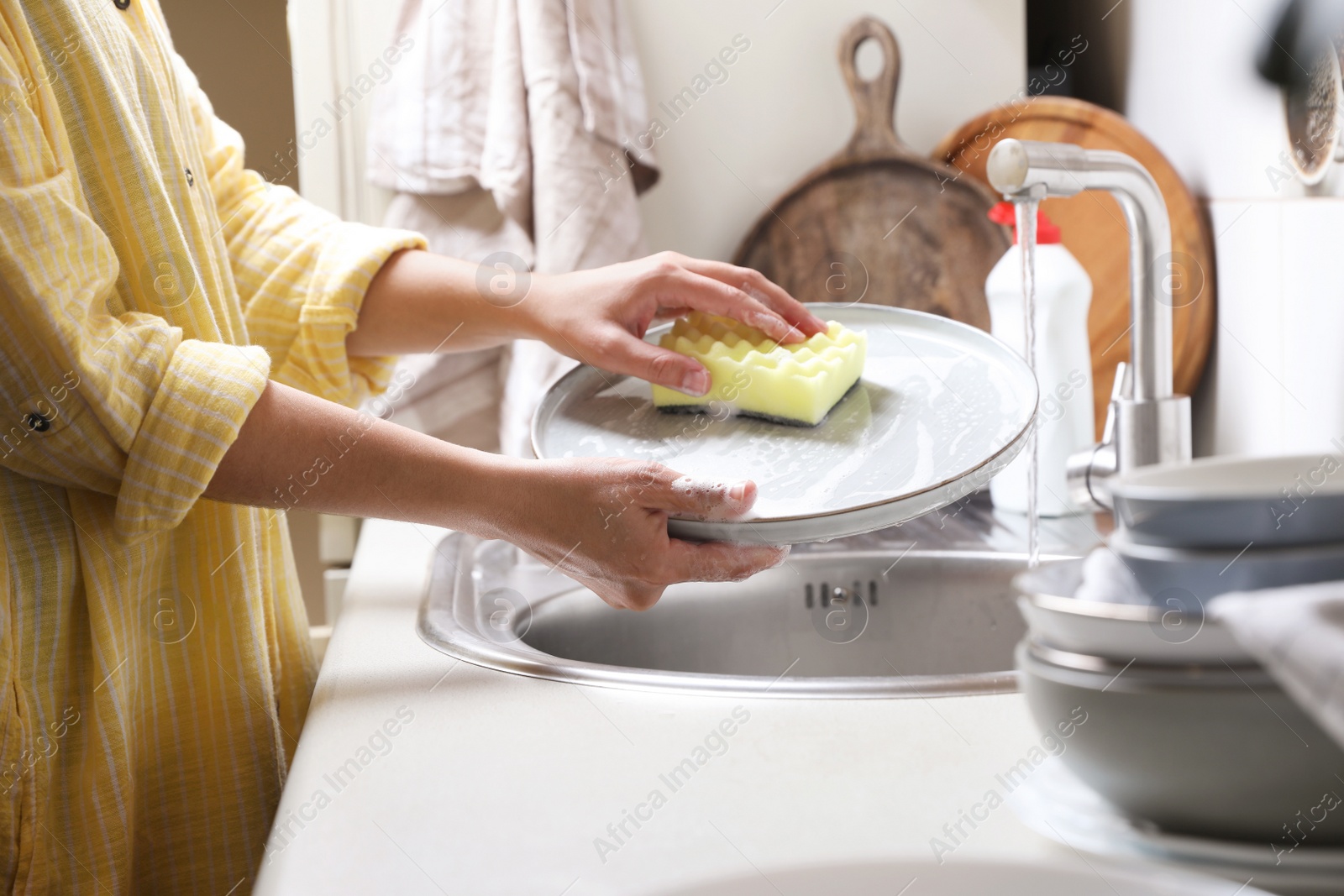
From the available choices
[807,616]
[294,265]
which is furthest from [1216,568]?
[294,265]

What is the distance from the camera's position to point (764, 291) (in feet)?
2.68

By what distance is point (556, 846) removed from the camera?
458 mm

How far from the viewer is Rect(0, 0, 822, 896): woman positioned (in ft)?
1.85

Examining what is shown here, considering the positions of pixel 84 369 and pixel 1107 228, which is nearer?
pixel 84 369

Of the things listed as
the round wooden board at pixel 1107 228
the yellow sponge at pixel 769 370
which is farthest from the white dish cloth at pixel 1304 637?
the round wooden board at pixel 1107 228

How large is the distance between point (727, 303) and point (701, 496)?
0.72 feet

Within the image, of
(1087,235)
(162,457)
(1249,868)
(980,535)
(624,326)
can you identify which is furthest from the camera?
(1087,235)

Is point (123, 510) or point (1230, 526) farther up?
point (1230, 526)

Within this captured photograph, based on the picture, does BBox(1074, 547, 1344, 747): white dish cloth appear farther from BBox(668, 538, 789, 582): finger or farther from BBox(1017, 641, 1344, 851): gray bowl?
BBox(668, 538, 789, 582): finger

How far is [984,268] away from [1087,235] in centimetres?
10

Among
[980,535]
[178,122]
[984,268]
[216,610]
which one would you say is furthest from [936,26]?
[216,610]

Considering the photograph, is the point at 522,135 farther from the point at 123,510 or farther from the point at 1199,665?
the point at 1199,665

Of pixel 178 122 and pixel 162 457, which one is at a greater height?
pixel 178 122

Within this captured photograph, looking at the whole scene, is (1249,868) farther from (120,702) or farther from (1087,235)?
(1087,235)
